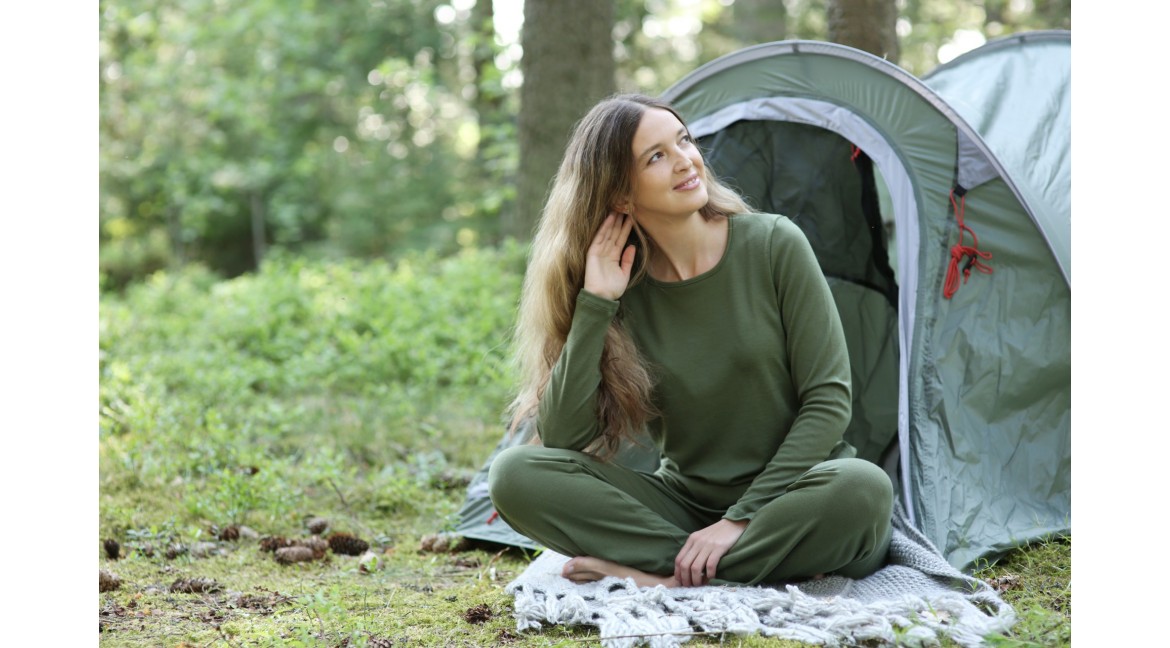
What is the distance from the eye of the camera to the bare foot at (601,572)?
256 centimetres

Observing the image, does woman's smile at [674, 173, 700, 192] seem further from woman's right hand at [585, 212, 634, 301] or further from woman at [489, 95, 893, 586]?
woman's right hand at [585, 212, 634, 301]

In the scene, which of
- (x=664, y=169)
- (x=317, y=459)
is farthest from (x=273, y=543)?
(x=664, y=169)

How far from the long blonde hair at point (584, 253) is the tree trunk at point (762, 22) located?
739 cm

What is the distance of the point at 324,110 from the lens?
12141 millimetres

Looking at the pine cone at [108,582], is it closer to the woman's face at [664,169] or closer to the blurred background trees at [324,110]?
the woman's face at [664,169]

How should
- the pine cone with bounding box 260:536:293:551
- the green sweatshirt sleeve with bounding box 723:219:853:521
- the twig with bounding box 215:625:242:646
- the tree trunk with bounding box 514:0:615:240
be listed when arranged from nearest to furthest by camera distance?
1. the twig with bounding box 215:625:242:646
2. the green sweatshirt sleeve with bounding box 723:219:853:521
3. the pine cone with bounding box 260:536:293:551
4. the tree trunk with bounding box 514:0:615:240

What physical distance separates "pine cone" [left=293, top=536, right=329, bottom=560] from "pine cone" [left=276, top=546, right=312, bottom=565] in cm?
3

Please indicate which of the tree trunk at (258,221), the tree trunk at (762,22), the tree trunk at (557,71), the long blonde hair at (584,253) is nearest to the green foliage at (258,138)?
the tree trunk at (258,221)

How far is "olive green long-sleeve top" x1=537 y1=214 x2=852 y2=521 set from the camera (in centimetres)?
257

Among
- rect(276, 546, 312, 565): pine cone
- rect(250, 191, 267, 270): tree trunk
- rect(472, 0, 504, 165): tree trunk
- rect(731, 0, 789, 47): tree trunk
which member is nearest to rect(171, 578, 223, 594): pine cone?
rect(276, 546, 312, 565): pine cone

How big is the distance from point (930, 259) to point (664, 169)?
94cm

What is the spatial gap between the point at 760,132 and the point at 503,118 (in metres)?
6.87

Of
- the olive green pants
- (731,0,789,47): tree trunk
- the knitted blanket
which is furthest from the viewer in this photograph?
(731,0,789,47): tree trunk

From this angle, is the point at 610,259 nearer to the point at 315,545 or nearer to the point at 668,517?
the point at 668,517
